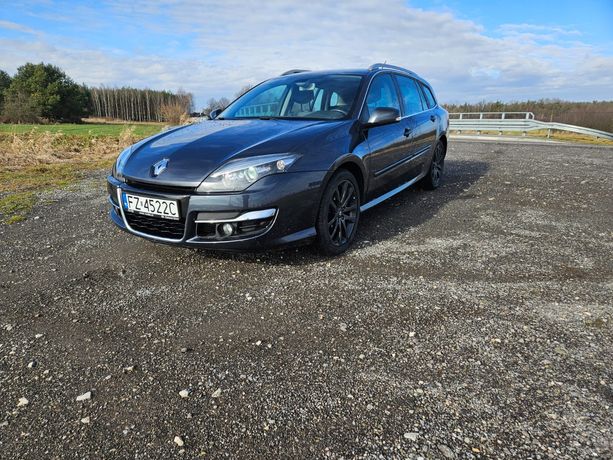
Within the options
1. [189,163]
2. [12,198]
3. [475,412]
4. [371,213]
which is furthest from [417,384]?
[12,198]

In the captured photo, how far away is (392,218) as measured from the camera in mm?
5004

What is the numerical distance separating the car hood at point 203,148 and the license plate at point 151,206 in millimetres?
142

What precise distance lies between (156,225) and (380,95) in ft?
9.00

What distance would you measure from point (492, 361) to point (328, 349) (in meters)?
0.89

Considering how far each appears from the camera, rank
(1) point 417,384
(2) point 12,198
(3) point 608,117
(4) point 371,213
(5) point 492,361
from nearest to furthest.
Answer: (1) point 417,384 → (5) point 492,361 → (4) point 371,213 → (2) point 12,198 → (3) point 608,117

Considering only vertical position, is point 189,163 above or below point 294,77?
below

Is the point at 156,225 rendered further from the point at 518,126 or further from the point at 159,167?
the point at 518,126

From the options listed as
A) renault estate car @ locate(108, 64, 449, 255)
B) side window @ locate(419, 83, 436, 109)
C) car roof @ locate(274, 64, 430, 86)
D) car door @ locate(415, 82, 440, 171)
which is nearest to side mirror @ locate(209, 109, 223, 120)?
renault estate car @ locate(108, 64, 449, 255)

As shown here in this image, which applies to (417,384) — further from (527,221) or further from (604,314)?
(527,221)

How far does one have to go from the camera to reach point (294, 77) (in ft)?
15.9

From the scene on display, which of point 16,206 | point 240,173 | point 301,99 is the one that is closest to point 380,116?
point 301,99

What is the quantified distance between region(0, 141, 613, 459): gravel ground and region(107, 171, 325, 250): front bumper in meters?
0.33

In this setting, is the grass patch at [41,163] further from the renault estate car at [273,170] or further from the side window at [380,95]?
the side window at [380,95]

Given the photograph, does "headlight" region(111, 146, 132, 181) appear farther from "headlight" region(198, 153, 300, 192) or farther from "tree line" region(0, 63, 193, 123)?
"tree line" region(0, 63, 193, 123)
